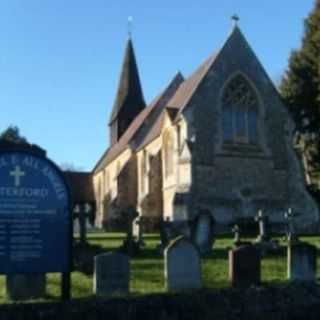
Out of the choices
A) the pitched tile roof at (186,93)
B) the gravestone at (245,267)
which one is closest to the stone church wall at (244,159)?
the pitched tile roof at (186,93)

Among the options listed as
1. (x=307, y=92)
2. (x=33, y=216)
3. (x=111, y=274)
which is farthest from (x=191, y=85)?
(x=33, y=216)

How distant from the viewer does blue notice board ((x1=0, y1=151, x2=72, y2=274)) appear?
9414mm

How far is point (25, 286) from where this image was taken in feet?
34.6

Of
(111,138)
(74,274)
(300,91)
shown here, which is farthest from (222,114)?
(111,138)

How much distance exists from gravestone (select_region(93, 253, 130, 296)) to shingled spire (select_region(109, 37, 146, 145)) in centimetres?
4070

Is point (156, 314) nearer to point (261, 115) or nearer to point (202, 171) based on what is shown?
point (202, 171)

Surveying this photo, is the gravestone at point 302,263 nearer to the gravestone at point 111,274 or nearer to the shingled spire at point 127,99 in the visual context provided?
the gravestone at point 111,274

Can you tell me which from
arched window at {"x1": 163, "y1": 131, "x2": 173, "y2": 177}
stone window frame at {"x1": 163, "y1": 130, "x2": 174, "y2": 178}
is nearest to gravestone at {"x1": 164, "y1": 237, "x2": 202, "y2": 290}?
stone window frame at {"x1": 163, "y1": 130, "x2": 174, "y2": 178}

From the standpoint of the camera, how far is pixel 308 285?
11.2 metres

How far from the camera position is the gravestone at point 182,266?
11117 millimetres

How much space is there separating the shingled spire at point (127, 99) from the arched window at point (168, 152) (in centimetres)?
1716

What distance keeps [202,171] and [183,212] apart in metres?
2.35

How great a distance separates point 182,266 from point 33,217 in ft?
9.85

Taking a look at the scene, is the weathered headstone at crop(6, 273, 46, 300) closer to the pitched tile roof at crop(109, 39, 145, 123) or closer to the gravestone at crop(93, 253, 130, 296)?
the gravestone at crop(93, 253, 130, 296)
